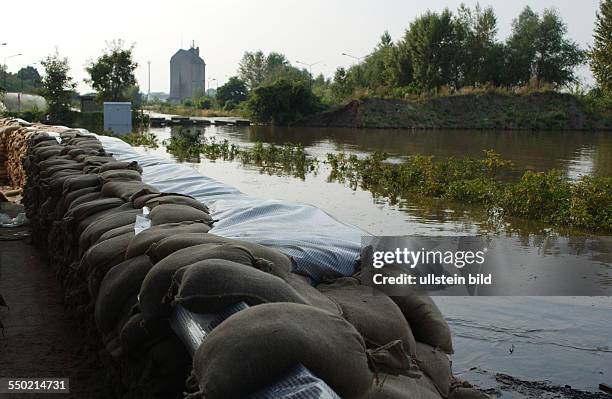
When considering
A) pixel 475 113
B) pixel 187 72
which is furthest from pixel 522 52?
pixel 187 72

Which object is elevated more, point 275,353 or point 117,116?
point 275,353

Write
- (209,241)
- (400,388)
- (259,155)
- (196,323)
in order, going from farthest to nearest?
(259,155) → (209,241) → (196,323) → (400,388)

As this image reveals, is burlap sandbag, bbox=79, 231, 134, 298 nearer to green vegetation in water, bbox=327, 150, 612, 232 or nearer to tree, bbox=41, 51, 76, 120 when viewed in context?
green vegetation in water, bbox=327, 150, 612, 232

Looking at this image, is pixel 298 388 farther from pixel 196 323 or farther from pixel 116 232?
pixel 116 232

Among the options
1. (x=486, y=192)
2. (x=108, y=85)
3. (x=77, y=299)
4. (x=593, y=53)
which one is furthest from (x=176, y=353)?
(x=593, y=53)

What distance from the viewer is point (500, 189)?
12.8 metres

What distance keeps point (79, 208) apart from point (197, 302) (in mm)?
3403

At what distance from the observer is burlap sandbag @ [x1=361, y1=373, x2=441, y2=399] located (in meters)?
2.52

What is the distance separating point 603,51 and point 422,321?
55378mm

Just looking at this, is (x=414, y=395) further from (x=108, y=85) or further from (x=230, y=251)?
(x=108, y=85)

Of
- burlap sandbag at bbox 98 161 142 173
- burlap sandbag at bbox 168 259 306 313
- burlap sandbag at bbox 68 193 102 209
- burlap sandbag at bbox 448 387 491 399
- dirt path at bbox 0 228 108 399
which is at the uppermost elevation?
burlap sandbag at bbox 168 259 306 313

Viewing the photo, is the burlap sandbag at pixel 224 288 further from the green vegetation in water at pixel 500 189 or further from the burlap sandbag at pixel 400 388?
the green vegetation in water at pixel 500 189

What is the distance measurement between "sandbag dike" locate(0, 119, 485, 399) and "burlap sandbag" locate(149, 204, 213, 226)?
0.04 feet

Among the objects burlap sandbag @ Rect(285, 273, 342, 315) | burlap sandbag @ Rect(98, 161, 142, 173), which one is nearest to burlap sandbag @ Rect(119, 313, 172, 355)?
burlap sandbag @ Rect(285, 273, 342, 315)
